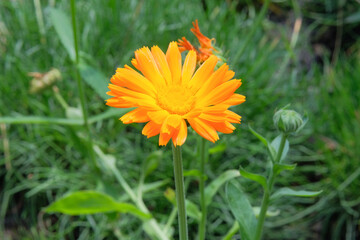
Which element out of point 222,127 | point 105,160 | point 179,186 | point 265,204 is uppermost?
point 222,127

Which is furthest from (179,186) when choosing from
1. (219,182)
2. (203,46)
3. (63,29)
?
(63,29)

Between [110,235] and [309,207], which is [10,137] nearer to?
[110,235]

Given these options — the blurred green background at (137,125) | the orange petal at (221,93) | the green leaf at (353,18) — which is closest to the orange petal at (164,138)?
the orange petal at (221,93)

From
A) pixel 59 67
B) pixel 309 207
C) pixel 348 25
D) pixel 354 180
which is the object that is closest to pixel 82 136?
pixel 59 67

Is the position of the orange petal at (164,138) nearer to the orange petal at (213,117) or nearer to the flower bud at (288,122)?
the orange petal at (213,117)

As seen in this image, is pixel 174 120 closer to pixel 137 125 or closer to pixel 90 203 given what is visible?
pixel 90 203

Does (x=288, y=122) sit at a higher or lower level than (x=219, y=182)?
higher
